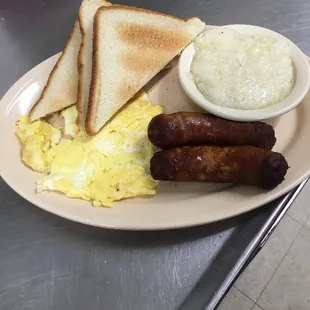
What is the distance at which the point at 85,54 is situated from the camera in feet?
5.38

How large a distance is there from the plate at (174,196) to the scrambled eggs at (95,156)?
4cm

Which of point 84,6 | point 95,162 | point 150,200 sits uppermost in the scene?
point 84,6

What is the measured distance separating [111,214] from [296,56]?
36.8 inches

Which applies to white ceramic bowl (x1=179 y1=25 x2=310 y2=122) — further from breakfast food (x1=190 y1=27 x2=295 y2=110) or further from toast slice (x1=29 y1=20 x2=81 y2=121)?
toast slice (x1=29 y1=20 x2=81 y2=121)

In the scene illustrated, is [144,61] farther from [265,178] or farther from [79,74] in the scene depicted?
[265,178]

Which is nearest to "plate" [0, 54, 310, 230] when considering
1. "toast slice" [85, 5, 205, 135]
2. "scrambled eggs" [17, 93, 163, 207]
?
"scrambled eggs" [17, 93, 163, 207]

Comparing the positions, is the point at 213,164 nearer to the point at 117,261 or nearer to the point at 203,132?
the point at 203,132

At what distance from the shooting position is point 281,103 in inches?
55.5

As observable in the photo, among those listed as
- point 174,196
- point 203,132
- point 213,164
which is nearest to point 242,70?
point 203,132

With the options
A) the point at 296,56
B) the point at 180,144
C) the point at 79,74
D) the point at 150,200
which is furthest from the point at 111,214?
the point at 296,56

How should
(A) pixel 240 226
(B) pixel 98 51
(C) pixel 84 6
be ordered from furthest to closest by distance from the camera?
(C) pixel 84 6 → (B) pixel 98 51 → (A) pixel 240 226

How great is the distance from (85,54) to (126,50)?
17 cm

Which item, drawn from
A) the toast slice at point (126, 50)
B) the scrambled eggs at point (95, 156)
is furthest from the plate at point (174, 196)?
the toast slice at point (126, 50)

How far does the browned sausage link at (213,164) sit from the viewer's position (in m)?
1.22
